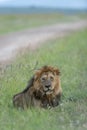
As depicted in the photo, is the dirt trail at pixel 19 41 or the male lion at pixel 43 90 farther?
the dirt trail at pixel 19 41

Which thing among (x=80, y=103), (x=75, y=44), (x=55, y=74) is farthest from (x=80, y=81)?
(x=75, y=44)

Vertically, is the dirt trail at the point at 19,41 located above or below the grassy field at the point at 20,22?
below

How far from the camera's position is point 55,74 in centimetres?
1020

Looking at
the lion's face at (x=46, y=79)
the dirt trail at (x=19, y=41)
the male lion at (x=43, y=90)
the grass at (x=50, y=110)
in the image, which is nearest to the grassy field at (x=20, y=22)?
the dirt trail at (x=19, y=41)

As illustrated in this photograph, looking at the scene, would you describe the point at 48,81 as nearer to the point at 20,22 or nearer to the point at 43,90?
the point at 43,90

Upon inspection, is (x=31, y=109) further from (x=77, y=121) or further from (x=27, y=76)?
(x=27, y=76)

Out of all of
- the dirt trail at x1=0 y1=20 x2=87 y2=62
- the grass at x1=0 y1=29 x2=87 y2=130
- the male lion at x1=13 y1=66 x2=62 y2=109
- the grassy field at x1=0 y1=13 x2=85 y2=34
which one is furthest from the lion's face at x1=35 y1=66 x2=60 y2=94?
the grassy field at x1=0 y1=13 x2=85 y2=34

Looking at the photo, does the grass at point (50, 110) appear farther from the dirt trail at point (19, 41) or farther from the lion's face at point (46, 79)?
the dirt trail at point (19, 41)

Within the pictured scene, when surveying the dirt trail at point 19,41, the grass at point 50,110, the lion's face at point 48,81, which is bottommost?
the grass at point 50,110

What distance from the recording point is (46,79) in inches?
397

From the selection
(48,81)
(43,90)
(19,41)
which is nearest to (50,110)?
(43,90)

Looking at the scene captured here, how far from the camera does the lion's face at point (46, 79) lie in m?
10.1

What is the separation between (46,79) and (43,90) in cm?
16

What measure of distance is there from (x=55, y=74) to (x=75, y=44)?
15.0m
